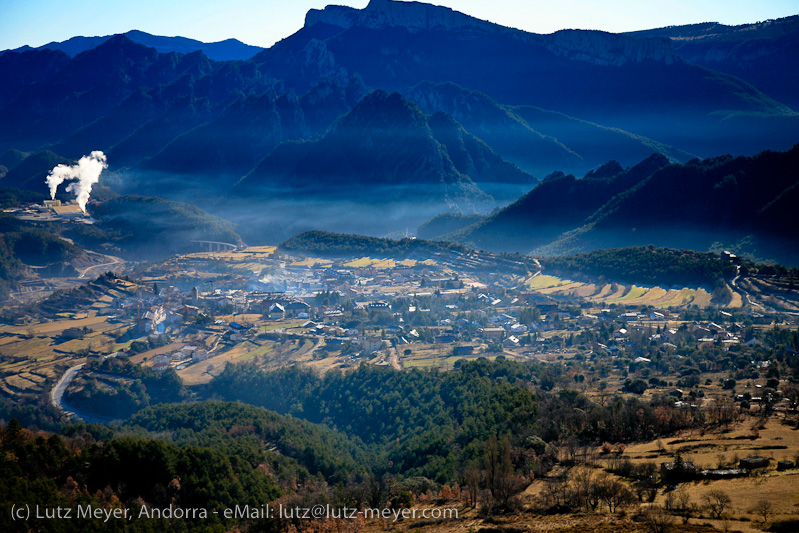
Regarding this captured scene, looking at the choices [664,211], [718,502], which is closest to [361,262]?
[664,211]

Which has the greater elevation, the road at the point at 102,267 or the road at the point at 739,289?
the road at the point at 739,289

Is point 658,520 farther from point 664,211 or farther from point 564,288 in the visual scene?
point 664,211

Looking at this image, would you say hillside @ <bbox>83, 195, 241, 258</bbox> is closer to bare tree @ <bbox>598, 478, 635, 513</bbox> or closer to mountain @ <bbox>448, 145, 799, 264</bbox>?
mountain @ <bbox>448, 145, 799, 264</bbox>

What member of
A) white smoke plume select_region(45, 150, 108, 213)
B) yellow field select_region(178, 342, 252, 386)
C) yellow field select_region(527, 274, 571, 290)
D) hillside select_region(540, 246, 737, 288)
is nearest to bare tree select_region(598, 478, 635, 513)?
yellow field select_region(178, 342, 252, 386)

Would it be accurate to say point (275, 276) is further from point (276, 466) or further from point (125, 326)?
point (276, 466)

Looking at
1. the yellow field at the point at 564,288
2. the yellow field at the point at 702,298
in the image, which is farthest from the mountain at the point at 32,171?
the yellow field at the point at 702,298

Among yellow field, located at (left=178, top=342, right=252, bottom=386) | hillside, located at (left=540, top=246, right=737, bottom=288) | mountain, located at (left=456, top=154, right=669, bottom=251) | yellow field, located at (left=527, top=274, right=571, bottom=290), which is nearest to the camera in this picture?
yellow field, located at (left=178, top=342, right=252, bottom=386)

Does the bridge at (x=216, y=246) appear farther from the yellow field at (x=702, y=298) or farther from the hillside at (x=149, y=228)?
the yellow field at (x=702, y=298)
